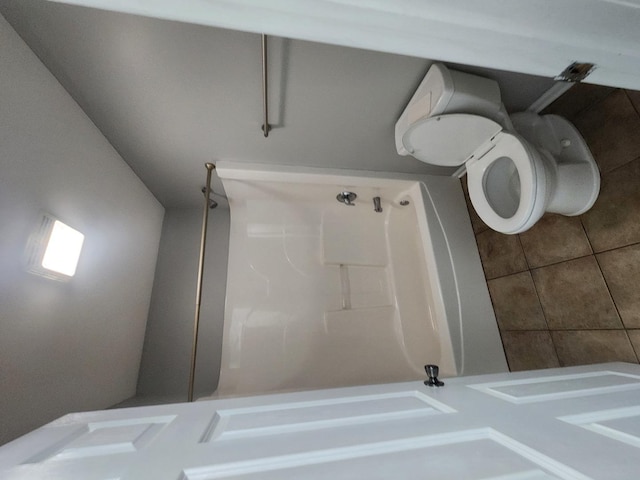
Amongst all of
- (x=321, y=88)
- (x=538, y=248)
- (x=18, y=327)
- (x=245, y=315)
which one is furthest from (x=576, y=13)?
(x=245, y=315)

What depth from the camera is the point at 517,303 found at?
4.07 feet

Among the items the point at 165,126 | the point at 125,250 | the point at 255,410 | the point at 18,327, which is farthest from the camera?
the point at 125,250

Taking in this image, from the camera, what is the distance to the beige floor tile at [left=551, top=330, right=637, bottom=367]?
35.3 inches

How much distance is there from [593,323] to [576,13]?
1110 mm

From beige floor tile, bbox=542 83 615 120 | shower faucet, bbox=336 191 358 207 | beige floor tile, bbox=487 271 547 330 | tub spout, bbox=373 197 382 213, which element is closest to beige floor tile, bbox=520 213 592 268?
beige floor tile, bbox=487 271 547 330

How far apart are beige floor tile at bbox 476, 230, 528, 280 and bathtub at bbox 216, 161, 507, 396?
0.05 metres

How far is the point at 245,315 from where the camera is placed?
1492mm

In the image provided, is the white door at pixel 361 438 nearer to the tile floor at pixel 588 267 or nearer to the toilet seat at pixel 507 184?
the tile floor at pixel 588 267

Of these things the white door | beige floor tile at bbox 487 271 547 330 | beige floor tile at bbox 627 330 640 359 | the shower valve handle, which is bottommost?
the white door

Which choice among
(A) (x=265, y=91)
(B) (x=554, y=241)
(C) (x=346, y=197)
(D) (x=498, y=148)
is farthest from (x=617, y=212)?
(A) (x=265, y=91)

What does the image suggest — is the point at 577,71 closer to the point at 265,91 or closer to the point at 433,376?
the point at 433,376

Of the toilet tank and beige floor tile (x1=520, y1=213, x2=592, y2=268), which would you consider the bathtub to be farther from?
the toilet tank

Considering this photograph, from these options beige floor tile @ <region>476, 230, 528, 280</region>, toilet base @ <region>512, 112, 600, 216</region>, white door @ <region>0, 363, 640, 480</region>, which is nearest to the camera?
white door @ <region>0, 363, 640, 480</region>

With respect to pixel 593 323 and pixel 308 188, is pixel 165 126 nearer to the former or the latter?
pixel 308 188
